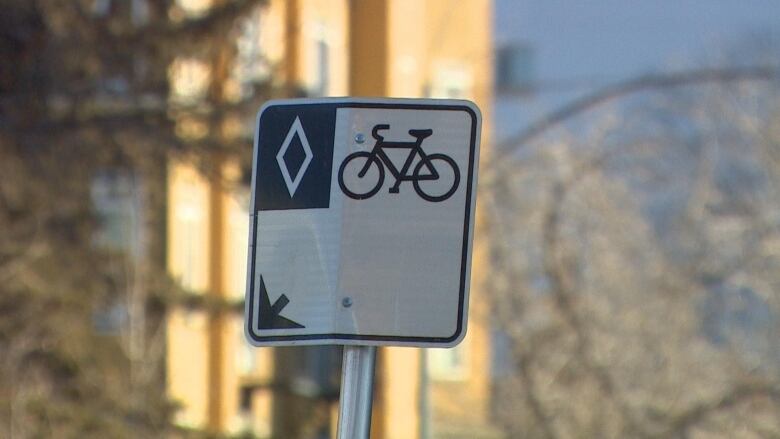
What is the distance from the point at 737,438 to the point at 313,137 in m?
8.66

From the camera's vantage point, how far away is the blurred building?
516 inches

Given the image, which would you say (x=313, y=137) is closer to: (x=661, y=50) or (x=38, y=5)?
(x=38, y=5)

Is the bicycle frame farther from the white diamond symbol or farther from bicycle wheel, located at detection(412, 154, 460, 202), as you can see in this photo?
the white diamond symbol

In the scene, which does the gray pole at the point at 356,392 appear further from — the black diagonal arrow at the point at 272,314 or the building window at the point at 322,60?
the building window at the point at 322,60

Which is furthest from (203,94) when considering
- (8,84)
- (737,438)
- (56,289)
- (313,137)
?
(313,137)

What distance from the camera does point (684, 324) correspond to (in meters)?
12.7

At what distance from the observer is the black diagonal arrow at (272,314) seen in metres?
3.00

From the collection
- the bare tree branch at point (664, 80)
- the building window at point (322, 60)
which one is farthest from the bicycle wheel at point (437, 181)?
the building window at point (322, 60)

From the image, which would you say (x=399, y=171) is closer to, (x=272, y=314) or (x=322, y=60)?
(x=272, y=314)

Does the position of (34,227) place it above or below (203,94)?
below

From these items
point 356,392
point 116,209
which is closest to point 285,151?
point 356,392

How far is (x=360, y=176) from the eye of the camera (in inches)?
118

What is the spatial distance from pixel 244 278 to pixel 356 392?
14.3 meters

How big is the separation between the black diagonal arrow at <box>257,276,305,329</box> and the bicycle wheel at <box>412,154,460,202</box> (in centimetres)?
38
